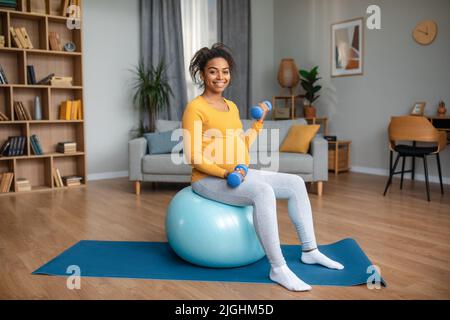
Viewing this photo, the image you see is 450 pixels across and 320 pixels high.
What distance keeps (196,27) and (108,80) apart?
1455mm

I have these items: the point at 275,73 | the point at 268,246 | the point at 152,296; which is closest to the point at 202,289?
the point at 152,296

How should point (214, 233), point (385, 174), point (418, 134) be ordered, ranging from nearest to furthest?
point (214, 233) < point (418, 134) < point (385, 174)

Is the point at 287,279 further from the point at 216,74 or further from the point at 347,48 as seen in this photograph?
the point at 347,48

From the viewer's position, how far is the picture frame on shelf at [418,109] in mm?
5109

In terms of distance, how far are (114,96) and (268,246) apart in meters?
4.04

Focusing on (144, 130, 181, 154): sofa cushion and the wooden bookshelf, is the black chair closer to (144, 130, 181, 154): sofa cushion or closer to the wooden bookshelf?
(144, 130, 181, 154): sofa cushion

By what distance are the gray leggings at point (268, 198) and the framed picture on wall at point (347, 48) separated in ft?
13.1

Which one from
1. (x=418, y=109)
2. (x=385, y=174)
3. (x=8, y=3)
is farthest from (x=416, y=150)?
(x=8, y=3)

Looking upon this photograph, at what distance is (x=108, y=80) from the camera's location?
18.4ft

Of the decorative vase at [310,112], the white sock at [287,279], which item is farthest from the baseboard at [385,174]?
the white sock at [287,279]

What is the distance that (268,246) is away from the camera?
2.13 m

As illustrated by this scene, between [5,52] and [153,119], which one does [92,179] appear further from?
[5,52]
